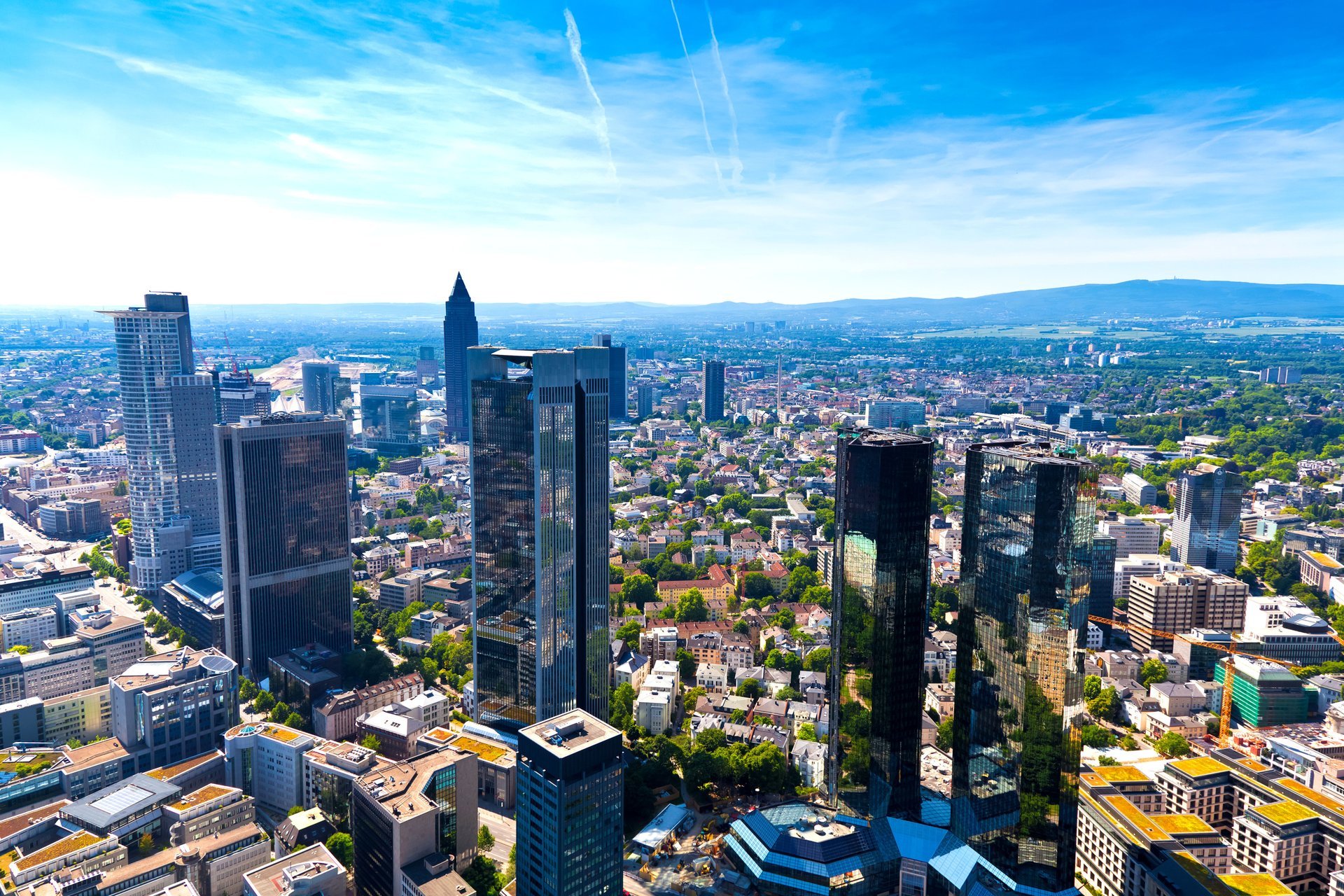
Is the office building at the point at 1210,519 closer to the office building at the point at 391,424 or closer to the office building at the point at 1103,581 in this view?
the office building at the point at 1103,581

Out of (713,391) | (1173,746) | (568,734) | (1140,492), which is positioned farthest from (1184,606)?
(713,391)

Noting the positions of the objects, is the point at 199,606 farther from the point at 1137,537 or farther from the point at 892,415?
the point at 892,415

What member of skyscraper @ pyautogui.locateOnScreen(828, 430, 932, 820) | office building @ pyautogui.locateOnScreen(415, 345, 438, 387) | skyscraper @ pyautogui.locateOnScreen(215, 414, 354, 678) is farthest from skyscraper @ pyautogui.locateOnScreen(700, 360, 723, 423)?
skyscraper @ pyautogui.locateOnScreen(828, 430, 932, 820)

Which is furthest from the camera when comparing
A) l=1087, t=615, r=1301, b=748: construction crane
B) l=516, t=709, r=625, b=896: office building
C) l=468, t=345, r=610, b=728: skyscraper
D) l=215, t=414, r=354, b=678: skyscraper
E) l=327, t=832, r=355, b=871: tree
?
l=215, t=414, r=354, b=678: skyscraper

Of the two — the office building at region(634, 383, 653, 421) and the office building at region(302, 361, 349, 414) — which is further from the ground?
the office building at region(302, 361, 349, 414)

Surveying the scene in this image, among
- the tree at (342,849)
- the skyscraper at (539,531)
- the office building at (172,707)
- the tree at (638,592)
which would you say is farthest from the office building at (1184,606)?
the office building at (172,707)

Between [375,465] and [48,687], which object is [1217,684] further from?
[375,465]

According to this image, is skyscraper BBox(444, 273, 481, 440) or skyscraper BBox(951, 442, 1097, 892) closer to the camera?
skyscraper BBox(951, 442, 1097, 892)

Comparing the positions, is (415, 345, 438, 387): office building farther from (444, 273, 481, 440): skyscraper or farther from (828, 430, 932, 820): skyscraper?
(828, 430, 932, 820): skyscraper
